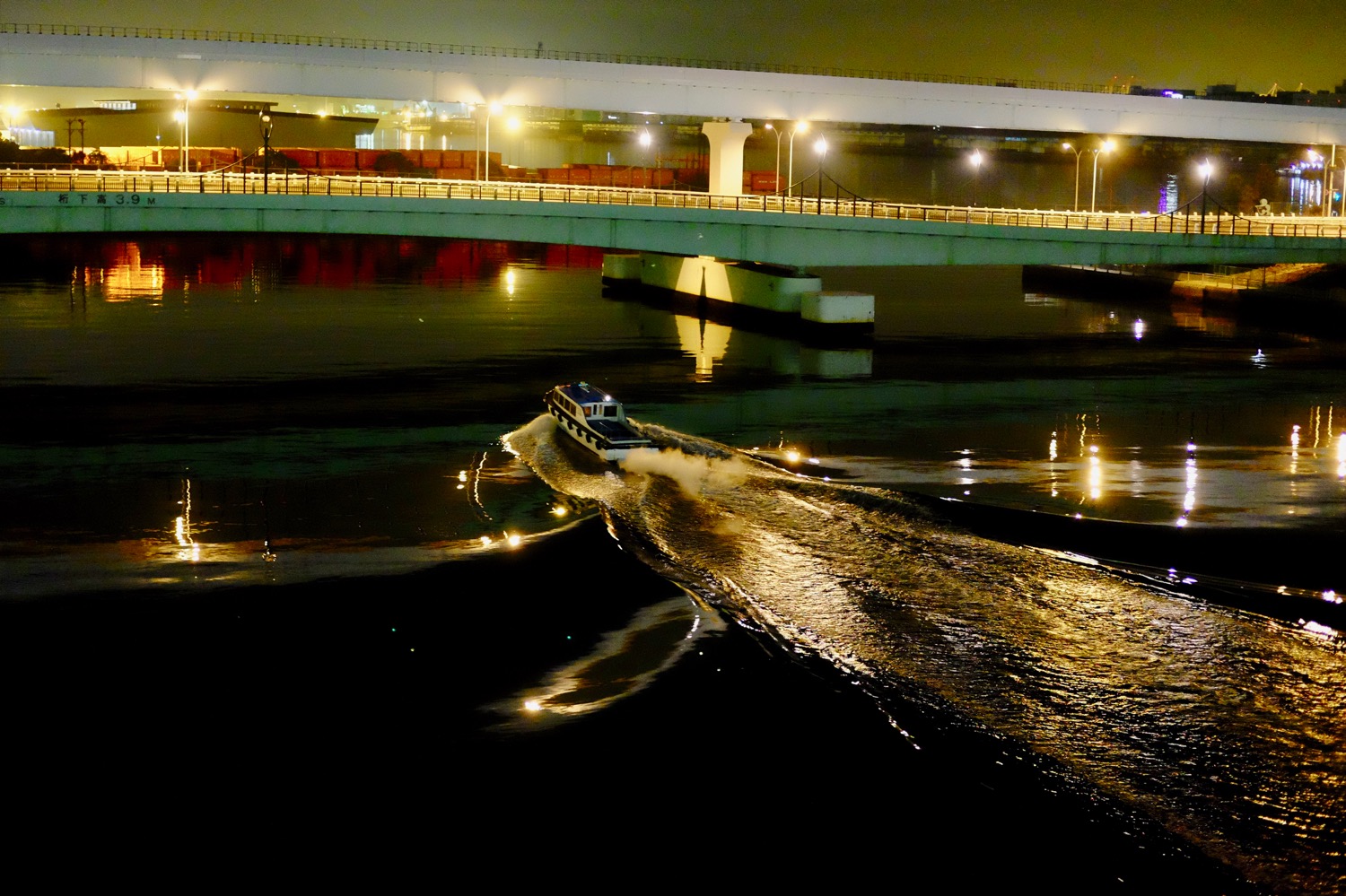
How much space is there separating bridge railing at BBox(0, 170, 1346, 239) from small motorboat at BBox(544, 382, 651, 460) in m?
19.7

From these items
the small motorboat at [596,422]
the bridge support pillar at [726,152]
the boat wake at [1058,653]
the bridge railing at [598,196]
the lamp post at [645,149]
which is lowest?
the boat wake at [1058,653]

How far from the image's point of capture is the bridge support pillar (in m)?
70.6

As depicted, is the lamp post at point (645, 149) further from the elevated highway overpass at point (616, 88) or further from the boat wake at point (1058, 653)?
the boat wake at point (1058, 653)

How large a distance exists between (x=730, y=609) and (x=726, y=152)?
170 feet

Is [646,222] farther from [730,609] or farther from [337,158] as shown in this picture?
[730,609]

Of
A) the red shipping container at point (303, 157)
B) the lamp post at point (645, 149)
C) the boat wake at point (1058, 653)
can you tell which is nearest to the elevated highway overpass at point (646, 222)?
the lamp post at point (645, 149)

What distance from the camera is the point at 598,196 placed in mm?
60219

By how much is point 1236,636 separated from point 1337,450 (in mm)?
17664

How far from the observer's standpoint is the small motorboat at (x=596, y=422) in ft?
111

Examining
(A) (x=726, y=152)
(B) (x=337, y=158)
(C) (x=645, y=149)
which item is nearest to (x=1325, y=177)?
(A) (x=726, y=152)

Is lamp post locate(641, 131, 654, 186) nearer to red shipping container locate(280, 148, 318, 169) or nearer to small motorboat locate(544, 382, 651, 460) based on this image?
red shipping container locate(280, 148, 318, 169)

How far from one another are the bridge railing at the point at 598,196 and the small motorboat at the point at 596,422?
19750 mm

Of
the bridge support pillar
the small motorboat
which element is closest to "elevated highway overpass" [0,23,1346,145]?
the bridge support pillar

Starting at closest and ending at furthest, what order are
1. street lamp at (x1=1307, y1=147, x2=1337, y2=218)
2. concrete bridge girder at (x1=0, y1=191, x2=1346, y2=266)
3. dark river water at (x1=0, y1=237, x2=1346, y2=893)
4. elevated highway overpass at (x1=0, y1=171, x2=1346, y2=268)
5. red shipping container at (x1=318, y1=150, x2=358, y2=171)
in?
dark river water at (x1=0, y1=237, x2=1346, y2=893), concrete bridge girder at (x1=0, y1=191, x2=1346, y2=266), elevated highway overpass at (x1=0, y1=171, x2=1346, y2=268), red shipping container at (x1=318, y1=150, x2=358, y2=171), street lamp at (x1=1307, y1=147, x2=1337, y2=218)
